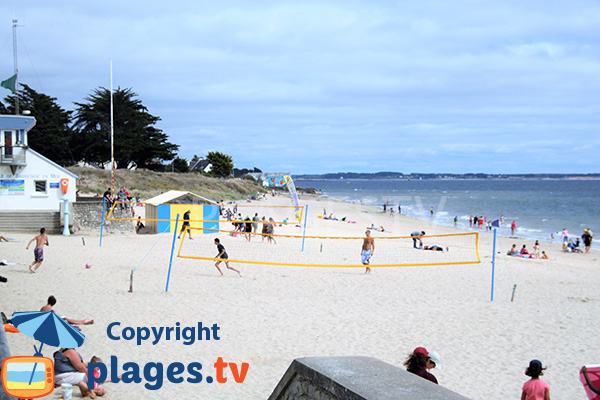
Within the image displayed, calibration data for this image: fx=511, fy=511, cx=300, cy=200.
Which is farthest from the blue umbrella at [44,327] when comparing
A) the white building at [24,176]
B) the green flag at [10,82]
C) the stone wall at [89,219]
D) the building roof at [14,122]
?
the green flag at [10,82]

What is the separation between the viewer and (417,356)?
4570 millimetres

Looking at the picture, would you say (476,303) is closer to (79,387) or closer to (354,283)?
(354,283)

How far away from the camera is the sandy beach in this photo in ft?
23.0

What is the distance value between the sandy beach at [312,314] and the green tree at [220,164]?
2813 inches

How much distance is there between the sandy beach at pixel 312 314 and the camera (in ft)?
23.0

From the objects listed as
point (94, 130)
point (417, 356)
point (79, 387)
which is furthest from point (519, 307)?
point (94, 130)

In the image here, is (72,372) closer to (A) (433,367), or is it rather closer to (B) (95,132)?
(A) (433,367)

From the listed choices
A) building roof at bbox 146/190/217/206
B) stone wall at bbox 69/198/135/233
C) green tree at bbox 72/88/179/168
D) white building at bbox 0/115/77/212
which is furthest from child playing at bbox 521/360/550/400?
green tree at bbox 72/88/179/168

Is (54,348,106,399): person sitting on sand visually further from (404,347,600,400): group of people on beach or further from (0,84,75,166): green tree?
(0,84,75,166): green tree

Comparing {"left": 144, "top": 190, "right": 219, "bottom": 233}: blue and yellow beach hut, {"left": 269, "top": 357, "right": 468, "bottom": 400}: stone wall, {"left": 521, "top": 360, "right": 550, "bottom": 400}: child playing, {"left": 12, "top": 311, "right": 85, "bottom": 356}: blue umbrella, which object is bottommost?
{"left": 521, "top": 360, "right": 550, "bottom": 400}: child playing

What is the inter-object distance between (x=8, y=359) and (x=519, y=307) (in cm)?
965

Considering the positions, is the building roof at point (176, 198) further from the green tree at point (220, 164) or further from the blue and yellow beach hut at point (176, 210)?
the green tree at point (220, 164)

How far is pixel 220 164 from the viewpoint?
8575 cm

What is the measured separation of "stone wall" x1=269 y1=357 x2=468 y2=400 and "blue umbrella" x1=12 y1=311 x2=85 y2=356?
3017 millimetres
